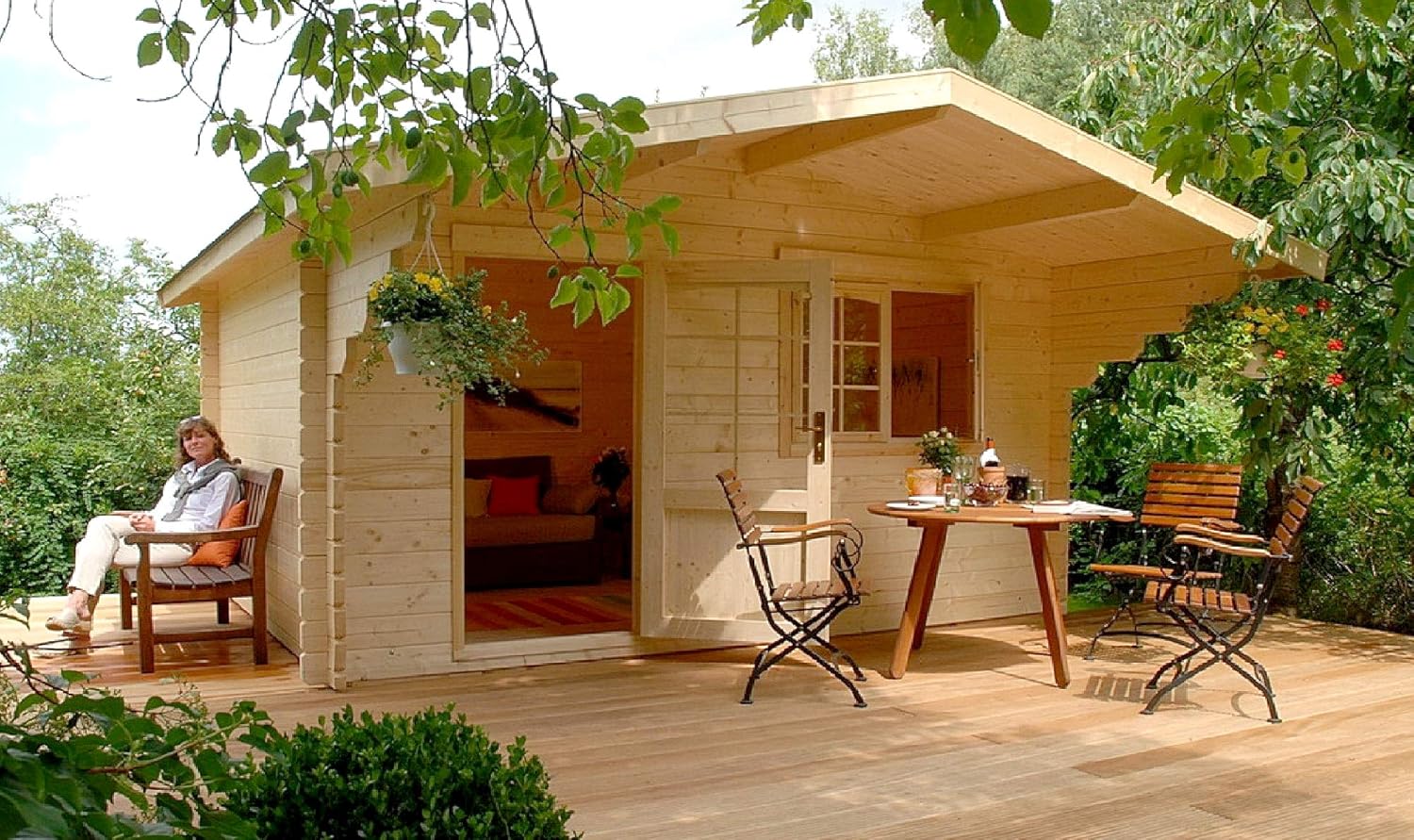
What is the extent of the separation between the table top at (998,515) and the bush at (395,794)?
145 inches

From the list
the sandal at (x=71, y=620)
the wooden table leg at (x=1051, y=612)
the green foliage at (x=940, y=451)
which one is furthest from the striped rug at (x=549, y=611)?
the wooden table leg at (x=1051, y=612)

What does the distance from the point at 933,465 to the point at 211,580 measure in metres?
3.84

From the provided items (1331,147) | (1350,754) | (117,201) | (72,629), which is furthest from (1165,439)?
(117,201)

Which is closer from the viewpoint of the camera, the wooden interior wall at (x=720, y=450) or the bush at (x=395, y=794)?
the bush at (x=395, y=794)

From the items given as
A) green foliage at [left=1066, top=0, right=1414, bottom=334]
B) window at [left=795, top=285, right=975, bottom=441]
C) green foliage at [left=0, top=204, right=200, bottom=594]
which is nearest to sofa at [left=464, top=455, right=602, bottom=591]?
window at [left=795, top=285, right=975, bottom=441]

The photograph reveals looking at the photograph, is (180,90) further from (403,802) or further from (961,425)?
(961,425)

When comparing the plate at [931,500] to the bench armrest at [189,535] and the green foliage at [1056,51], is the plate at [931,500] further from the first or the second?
the green foliage at [1056,51]

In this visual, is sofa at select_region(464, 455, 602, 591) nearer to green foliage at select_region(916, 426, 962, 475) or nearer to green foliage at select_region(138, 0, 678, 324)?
green foliage at select_region(916, 426, 962, 475)

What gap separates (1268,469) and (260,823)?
6262 millimetres

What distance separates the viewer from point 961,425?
8.16m

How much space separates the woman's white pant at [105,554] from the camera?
6828 millimetres

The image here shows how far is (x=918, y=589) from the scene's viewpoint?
6.38m

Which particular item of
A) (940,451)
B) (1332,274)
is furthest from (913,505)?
(1332,274)

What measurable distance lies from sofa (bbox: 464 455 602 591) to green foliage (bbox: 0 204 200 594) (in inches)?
112
